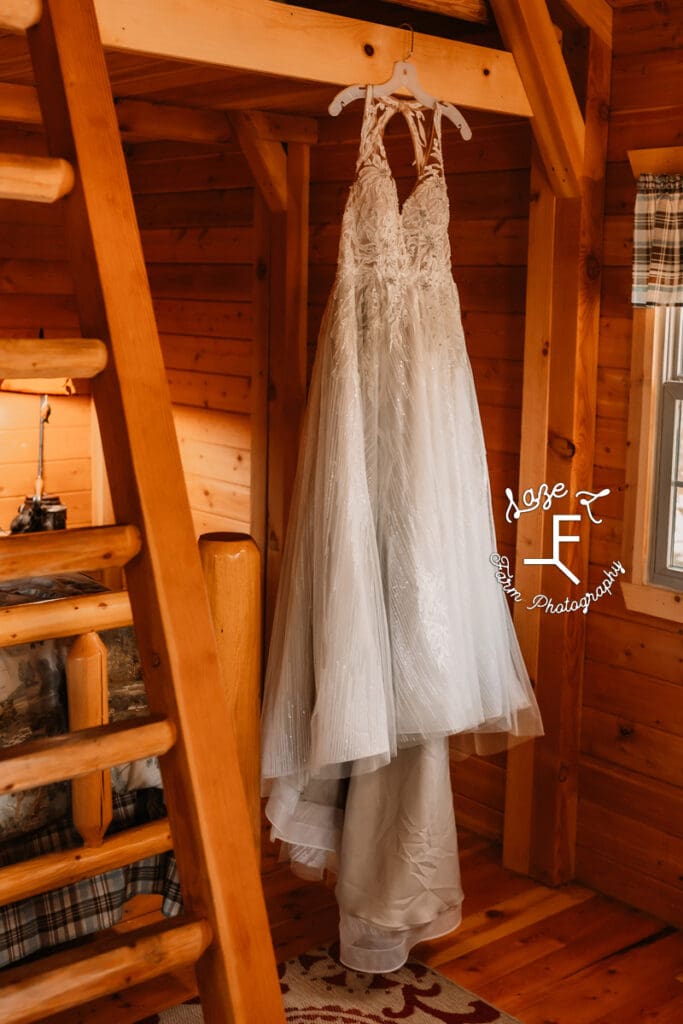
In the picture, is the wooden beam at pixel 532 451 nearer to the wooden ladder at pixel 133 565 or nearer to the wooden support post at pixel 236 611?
the wooden support post at pixel 236 611

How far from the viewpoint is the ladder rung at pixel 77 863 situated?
1505 millimetres

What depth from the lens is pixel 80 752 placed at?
4.60 ft

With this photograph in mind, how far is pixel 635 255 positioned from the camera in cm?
291

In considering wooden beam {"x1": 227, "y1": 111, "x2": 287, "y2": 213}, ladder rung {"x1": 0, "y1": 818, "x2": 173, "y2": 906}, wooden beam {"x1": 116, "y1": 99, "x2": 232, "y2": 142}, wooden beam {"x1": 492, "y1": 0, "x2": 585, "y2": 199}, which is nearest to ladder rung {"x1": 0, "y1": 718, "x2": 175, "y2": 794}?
ladder rung {"x1": 0, "y1": 818, "x2": 173, "y2": 906}

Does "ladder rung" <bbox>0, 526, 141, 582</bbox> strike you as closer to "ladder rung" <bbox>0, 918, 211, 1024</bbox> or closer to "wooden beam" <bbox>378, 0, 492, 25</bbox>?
"ladder rung" <bbox>0, 918, 211, 1024</bbox>

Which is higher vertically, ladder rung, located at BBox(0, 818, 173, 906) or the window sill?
the window sill

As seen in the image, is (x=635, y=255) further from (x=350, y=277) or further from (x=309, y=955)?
(x=309, y=955)

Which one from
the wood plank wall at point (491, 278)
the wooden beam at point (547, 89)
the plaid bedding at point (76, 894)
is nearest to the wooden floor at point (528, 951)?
the wood plank wall at point (491, 278)

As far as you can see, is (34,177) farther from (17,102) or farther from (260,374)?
(260,374)

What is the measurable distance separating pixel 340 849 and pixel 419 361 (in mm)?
1154

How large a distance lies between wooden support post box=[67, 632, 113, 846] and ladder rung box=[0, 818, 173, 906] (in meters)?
0.15

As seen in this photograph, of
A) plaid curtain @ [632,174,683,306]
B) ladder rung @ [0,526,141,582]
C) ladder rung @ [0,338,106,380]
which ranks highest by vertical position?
plaid curtain @ [632,174,683,306]

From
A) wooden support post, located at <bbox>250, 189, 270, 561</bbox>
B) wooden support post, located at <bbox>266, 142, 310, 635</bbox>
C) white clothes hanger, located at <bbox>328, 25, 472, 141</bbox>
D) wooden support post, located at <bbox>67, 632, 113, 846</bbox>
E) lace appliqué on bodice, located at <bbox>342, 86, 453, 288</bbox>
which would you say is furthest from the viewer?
wooden support post, located at <bbox>250, 189, 270, 561</bbox>

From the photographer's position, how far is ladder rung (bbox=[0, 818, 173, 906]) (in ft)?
4.94
